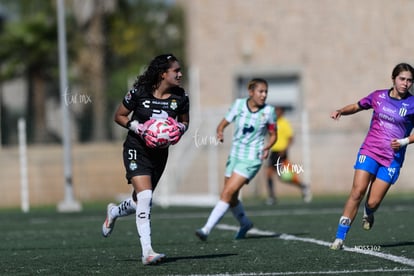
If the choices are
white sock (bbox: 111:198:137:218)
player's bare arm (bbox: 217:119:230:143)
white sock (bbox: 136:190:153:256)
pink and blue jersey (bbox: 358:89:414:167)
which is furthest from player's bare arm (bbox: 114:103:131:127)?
player's bare arm (bbox: 217:119:230:143)

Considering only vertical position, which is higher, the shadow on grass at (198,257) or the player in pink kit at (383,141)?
the player in pink kit at (383,141)

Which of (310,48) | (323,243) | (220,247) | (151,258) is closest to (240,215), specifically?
(220,247)

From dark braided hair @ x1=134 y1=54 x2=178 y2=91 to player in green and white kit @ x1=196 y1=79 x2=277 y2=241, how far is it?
2.88 meters

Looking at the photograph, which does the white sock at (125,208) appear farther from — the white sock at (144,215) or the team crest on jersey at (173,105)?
the team crest on jersey at (173,105)

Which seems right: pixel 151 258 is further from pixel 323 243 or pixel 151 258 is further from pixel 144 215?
pixel 323 243

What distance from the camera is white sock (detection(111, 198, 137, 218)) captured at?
1142 cm

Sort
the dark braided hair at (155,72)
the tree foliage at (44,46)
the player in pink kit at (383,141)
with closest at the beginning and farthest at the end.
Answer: the dark braided hair at (155,72), the player in pink kit at (383,141), the tree foliage at (44,46)

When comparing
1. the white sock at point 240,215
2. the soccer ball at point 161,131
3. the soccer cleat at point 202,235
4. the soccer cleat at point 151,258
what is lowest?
the soccer cleat at point 202,235

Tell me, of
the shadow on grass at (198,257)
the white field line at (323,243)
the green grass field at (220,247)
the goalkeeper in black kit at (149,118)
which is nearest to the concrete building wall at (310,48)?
the green grass field at (220,247)

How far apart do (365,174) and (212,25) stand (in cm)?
2047

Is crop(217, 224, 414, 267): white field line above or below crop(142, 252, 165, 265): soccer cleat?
below

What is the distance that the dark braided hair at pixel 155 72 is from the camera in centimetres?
1087

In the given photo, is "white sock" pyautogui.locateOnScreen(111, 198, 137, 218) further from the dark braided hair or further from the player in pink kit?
the player in pink kit

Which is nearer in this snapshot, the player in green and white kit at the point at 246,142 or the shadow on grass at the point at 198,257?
the shadow on grass at the point at 198,257
